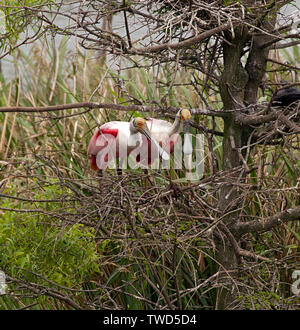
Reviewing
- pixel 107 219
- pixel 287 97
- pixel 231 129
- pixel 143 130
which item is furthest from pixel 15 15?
pixel 287 97

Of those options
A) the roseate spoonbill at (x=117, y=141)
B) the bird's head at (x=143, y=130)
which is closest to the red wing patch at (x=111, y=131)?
the roseate spoonbill at (x=117, y=141)

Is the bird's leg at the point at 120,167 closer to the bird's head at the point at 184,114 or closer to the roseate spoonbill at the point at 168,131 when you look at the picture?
the roseate spoonbill at the point at 168,131

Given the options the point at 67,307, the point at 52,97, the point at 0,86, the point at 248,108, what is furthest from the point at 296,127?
the point at 0,86

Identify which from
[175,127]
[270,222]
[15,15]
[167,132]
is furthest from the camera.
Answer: [167,132]

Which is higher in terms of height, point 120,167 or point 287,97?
point 287,97

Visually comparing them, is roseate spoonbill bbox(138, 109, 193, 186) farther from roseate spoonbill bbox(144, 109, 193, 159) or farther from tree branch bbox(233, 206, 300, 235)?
tree branch bbox(233, 206, 300, 235)

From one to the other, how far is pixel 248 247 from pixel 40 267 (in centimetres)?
132

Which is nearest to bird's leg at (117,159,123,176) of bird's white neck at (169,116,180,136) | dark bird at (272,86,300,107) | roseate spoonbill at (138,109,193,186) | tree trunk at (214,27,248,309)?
roseate spoonbill at (138,109,193,186)

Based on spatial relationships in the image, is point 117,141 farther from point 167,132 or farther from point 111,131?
point 167,132

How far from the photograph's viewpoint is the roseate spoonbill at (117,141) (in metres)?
2.72

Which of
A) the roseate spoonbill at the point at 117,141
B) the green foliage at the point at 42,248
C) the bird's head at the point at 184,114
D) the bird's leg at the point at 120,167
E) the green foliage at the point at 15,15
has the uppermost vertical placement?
the green foliage at the point at 15,15

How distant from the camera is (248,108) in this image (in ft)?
8.40

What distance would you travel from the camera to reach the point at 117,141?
292 cm

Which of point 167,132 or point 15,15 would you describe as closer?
point 15,15
